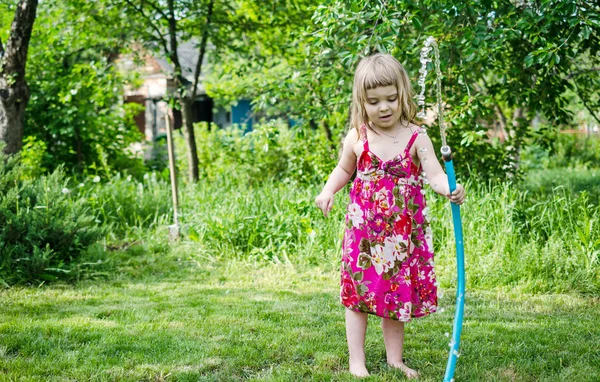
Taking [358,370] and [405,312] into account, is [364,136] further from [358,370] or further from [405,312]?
[358,370]

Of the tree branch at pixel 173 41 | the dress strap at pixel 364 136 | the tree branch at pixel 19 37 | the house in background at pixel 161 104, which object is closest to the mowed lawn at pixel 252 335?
the dress strap at pixel 364 136

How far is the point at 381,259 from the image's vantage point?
278 cm

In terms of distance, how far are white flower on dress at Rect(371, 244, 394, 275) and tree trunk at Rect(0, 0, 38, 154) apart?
5148mm

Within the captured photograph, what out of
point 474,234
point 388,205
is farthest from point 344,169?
point 474,234

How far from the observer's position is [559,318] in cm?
387

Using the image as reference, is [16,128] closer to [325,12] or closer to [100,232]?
[100,232]

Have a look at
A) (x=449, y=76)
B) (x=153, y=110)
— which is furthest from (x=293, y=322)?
(x=153, y=110)

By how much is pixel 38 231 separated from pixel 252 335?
231 cm

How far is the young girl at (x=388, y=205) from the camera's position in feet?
8.97

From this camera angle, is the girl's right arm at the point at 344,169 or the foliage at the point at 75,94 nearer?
the girl's right arm at the point at 344,169

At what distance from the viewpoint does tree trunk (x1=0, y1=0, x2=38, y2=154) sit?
256 inches

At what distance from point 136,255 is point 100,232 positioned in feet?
2.11

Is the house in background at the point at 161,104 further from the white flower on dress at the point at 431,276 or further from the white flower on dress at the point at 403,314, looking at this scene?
the white flower on dress at the point at 403,314

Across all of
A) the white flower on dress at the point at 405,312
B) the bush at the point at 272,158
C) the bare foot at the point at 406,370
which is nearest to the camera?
the white flower on dress at the point at 405,312
